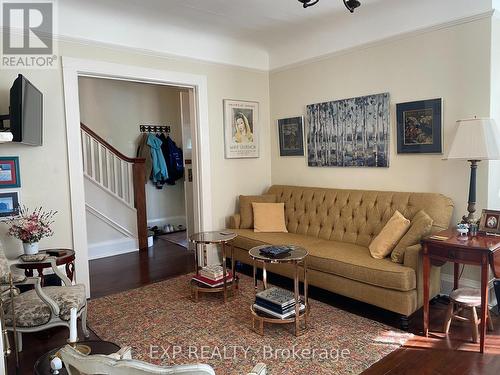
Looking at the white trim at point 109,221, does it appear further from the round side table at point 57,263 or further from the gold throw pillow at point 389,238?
the gold throw pillow at point 389,238

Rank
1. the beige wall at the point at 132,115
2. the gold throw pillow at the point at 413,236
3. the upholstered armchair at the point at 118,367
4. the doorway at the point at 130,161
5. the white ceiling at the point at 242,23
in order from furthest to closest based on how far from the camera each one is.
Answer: the beige wall at the point at 132,115 → the doorway at the point at 130,161 → the white ceiling at the point at 242,23 → the gold throw pillow at the point at 413,236 → the upholstered armchair at the point at 118,367

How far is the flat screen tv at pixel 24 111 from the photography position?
270 cm

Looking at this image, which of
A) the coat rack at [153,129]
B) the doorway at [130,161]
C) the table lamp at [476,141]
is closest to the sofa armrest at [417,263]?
the table lamp at [476,141]

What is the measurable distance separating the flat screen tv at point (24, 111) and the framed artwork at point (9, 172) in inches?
10.2

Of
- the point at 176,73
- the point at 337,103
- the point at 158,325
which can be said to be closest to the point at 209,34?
the point at 176,73

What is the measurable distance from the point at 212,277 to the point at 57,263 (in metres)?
1.32

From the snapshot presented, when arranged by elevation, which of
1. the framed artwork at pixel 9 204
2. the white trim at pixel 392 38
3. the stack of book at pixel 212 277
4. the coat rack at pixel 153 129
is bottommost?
the stack of book at pixel 212 277

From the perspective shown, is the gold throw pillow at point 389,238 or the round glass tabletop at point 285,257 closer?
the round glass tabletop at point 285,257

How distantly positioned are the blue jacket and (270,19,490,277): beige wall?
2791mm

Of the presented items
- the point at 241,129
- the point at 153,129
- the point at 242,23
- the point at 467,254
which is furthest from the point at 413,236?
the point at 153,129

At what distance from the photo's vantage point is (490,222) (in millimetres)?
2832

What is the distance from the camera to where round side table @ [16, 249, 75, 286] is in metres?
2.88

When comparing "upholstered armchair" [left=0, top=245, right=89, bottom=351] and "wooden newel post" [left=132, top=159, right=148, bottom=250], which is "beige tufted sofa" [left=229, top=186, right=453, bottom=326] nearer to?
"wooden newel post" [left=132, top=159, right=148, bottom=250]

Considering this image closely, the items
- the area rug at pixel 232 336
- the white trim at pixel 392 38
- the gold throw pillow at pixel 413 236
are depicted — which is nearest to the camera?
the area rug at pixel 232 336
